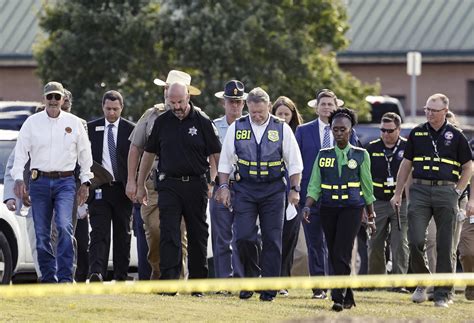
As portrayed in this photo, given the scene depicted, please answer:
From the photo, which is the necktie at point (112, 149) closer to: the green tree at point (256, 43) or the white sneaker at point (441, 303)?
the white sneaker at point (441, 303)

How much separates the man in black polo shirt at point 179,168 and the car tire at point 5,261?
203cm

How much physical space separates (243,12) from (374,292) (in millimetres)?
19924

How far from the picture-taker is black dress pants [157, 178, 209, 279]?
540 inches

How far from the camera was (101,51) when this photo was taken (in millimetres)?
35531

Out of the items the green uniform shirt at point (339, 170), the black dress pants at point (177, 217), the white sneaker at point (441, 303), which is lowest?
the white sneaker at point (441, 303)

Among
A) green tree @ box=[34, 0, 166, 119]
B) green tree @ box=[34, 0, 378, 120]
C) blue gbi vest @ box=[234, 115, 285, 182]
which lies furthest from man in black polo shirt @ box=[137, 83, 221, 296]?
green tree @ box=[34, 0, 166, 119]

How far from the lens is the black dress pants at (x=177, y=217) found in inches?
540

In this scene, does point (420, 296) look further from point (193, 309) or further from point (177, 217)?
point (193, 309)

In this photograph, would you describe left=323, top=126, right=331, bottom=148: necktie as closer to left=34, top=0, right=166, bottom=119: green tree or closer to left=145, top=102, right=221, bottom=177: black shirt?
left=145, top=102, right=221, bottom=177: black shirt

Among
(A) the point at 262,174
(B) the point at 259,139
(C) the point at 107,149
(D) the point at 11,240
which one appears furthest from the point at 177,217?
(D) the point at 11,240

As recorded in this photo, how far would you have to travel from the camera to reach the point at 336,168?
13359 millimetres

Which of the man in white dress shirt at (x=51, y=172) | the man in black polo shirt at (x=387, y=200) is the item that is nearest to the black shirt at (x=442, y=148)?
the man in black polo shirt at (x=387, y=200)

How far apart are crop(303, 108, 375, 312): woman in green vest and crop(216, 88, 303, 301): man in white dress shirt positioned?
315mm

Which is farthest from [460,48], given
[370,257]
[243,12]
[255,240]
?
[255,240]
